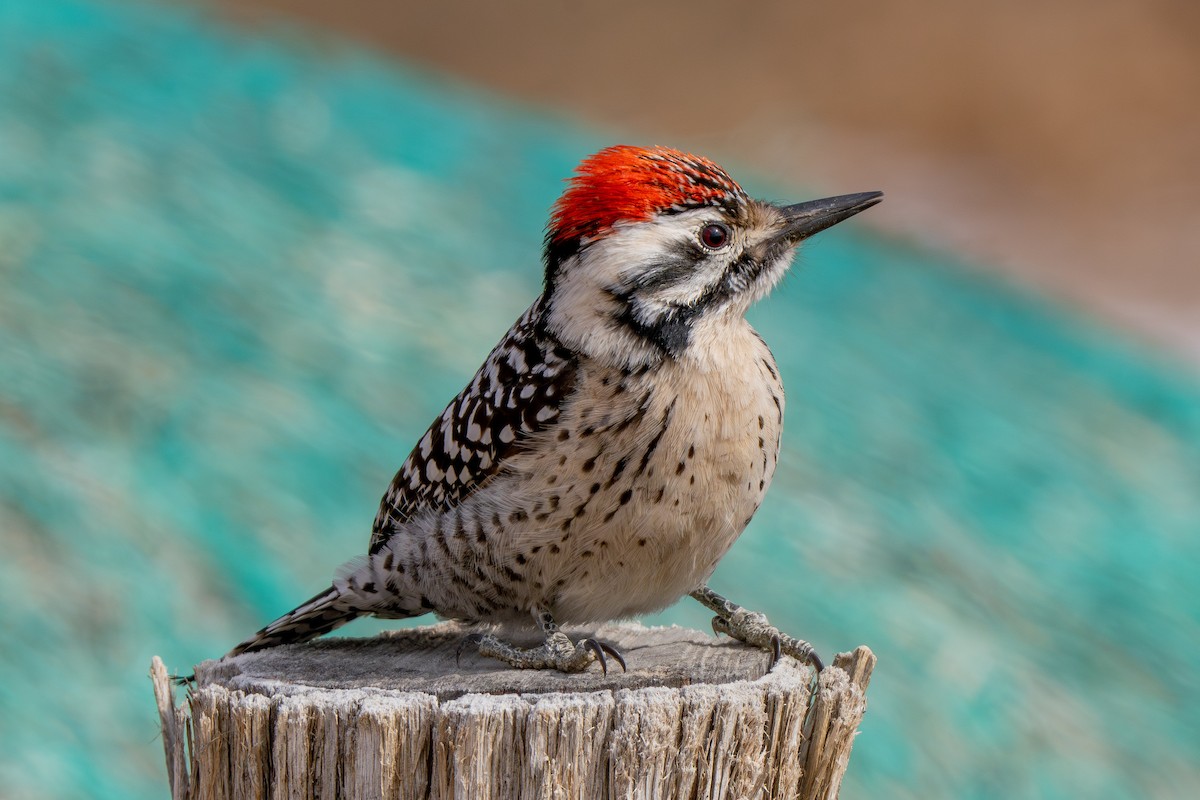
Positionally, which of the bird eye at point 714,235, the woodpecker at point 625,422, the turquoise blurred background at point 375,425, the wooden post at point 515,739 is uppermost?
the turquoise blurred background at point 375,425

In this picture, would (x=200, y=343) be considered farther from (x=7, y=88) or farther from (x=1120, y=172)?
(x=1120, y=172)

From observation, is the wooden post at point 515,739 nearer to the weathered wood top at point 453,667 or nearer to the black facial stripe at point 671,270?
the weathered wood top at point 453,667

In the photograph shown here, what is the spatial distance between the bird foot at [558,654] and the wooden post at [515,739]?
27cm

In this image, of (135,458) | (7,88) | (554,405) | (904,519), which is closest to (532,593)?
(554,405)

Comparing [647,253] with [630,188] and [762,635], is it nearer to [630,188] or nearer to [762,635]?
[630,188]

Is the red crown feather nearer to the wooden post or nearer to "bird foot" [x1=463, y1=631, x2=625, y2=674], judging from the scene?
"bird foot" [x1=463, y1=631, x2=625, y2=674]

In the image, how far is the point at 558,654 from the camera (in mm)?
3562

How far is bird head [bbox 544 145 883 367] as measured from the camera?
3.62 m

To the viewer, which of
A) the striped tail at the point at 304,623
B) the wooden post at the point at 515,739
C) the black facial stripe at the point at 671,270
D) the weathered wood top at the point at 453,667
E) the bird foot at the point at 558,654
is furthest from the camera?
the striped tail at the point at 304,623

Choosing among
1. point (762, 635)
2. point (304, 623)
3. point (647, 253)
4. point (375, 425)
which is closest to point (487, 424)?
A: point (647, 253)

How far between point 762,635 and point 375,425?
4405mm

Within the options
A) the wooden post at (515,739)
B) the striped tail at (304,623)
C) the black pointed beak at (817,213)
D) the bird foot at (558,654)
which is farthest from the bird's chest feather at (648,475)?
the striped tail at (304,623)

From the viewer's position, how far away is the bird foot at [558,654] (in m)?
3.54

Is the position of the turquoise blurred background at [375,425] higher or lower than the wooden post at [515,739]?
higher
